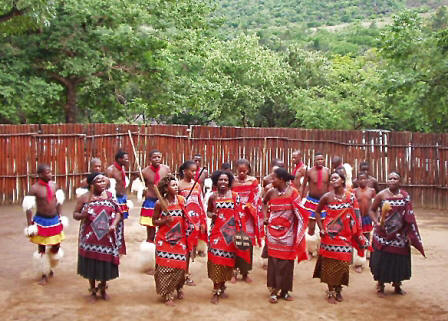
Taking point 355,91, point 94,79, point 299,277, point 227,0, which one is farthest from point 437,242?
point 227,0

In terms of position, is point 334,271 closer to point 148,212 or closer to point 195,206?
point 195,206

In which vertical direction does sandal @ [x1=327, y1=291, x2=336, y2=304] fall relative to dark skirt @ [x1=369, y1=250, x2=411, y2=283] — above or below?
below

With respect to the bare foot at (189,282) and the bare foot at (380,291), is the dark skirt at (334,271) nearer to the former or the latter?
the bare foot at (380,291)

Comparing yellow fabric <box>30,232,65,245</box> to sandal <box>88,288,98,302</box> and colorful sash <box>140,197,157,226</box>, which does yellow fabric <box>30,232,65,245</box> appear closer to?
sandal <box>88,288,98,302</box>

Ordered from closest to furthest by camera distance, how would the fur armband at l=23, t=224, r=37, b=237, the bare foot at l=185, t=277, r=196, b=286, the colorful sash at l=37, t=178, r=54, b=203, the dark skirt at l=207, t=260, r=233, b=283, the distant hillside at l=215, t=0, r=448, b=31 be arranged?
the dark skirt at l=207, t=260, r=233, b=283, the fur armband at l=23, t=224, r=37, b=237, the colorful sash at l=37, t=178, r=54, b=203, the bare foot at l=185, t=277, r=196, b=286, the distant hillside at l=215, t=0, r=448, b=31

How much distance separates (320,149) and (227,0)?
65.7 m

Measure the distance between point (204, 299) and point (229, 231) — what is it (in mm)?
890

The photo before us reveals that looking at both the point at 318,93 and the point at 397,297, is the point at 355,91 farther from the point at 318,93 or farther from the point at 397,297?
the point at 397,297

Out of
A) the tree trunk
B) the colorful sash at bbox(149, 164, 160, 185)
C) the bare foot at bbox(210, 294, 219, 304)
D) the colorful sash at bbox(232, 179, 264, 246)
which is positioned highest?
the tree trunk

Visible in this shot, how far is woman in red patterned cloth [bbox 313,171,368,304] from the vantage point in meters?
6.95

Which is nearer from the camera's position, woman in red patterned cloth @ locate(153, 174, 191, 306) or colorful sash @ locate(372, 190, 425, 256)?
woman in red patterned cloth @ locate(153, 174, 191, 306)

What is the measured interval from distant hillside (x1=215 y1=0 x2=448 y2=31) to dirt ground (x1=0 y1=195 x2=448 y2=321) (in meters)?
59.7

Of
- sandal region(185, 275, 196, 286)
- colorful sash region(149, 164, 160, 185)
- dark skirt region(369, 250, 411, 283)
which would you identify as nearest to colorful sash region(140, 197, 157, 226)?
colorful sash region(149, 164, 160, 185)

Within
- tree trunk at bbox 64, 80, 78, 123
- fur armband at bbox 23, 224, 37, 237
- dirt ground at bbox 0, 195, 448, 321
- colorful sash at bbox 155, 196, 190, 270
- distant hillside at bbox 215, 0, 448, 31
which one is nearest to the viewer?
dirt ground at bbox 0, 195, 448, 321
